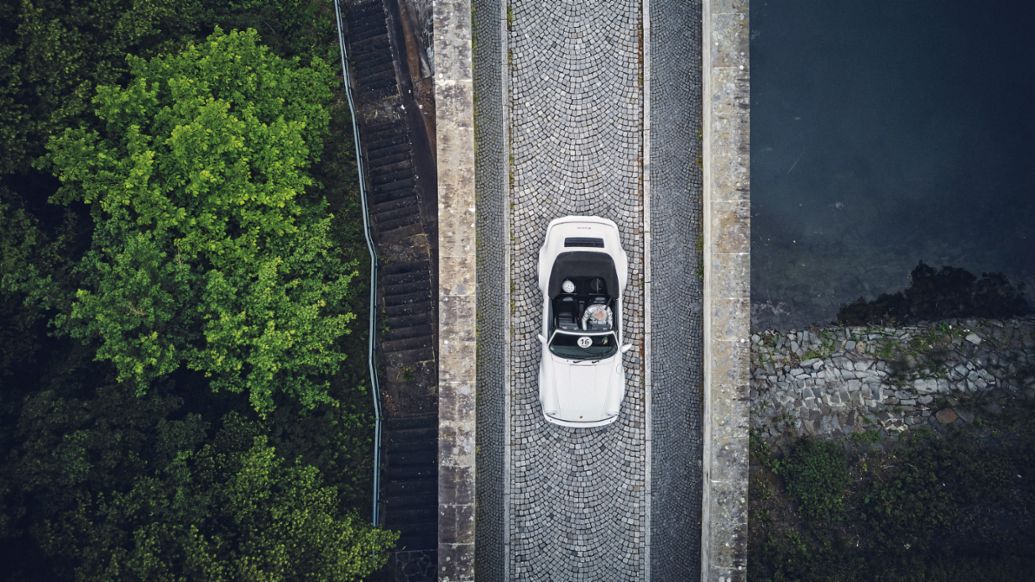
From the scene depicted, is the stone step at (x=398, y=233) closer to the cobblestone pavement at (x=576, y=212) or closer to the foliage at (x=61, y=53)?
the cobblestone pavement at (x=576, y=212)

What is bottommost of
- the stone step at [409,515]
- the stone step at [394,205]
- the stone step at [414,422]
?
the stone step at [409,515]

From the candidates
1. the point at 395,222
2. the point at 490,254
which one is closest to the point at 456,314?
the point at 490,254

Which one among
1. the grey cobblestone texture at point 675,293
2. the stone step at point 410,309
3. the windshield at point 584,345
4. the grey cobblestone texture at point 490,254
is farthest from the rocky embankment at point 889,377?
the stone step at point 410,309

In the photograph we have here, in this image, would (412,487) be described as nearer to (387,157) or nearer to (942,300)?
(387,157)

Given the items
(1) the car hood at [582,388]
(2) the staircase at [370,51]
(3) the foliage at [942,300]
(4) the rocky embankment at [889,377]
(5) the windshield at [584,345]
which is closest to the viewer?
(5) the windshield at [584,345]

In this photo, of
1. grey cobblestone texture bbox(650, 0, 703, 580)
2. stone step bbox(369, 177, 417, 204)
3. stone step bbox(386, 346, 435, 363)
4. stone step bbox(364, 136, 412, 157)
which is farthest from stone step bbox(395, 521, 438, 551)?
stone step bbox(364, 136, 412, 157)

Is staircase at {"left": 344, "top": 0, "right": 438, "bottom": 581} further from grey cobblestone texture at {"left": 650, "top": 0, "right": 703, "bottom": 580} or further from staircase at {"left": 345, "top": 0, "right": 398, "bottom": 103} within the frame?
grey cobblestone texture at {"left": 650, "top": 0, "right": 703, "bottom": 580}
